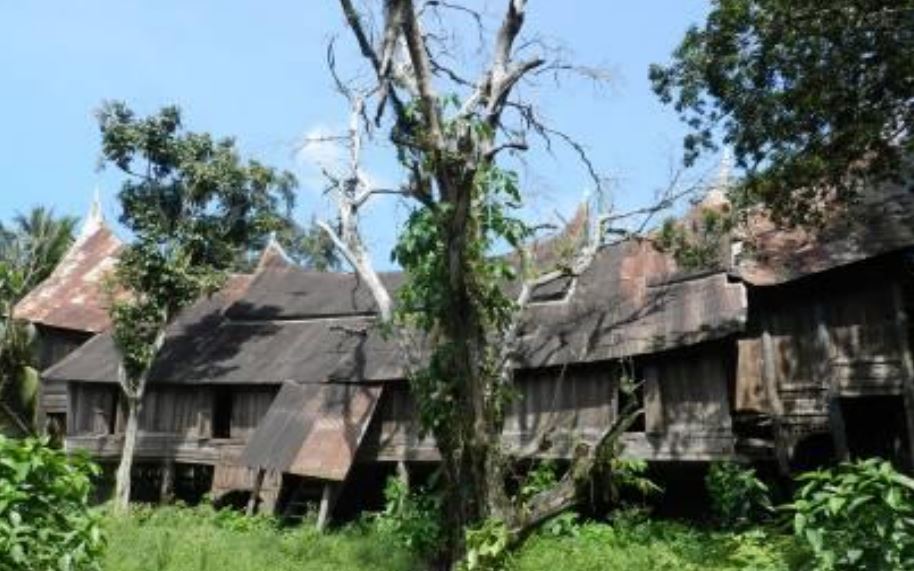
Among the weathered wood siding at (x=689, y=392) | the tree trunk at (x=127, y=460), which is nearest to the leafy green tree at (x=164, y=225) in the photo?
the tree trunk at (x=127, y=460)

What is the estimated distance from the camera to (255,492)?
2278 centimetres

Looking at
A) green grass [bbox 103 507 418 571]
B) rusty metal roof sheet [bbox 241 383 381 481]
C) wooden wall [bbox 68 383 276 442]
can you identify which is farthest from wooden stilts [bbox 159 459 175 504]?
rusty metal roof sheet [bbox 241 383 381 481]

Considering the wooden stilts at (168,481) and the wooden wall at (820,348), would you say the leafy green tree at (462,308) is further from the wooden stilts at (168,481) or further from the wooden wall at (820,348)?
the wooden stilts at (168,481)

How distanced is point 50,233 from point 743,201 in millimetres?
28640

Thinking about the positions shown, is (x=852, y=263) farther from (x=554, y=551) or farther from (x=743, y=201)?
(x=554, y=551)

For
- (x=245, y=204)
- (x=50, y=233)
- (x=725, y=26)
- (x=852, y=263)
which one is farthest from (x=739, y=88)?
(x=50, y=233)

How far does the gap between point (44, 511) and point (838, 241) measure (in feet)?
48.4

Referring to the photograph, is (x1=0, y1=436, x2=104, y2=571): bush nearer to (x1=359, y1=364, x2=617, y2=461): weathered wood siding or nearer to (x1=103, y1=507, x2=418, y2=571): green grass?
(x1=103, y1=507, x2=418, y2=571): green grass

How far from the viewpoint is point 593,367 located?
770 inches

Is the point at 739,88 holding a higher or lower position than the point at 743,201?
higher

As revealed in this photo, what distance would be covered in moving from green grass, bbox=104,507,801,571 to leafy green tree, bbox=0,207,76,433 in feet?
40.8

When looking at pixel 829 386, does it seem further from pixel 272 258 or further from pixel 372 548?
pixel 272 258

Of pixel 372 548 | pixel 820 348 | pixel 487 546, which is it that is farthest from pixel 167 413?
pixel 820 348

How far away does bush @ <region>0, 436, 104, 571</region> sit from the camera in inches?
206
